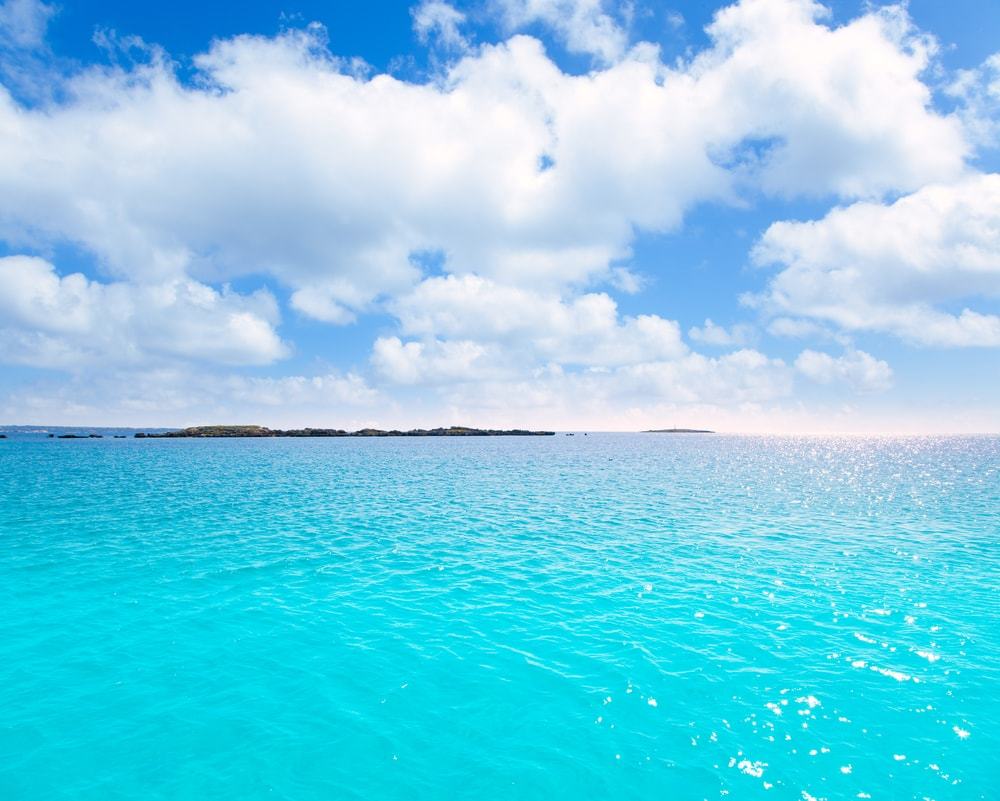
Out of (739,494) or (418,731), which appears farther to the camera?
(739,494)

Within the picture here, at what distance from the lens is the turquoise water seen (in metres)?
12.6

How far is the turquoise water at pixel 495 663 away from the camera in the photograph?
12.6m

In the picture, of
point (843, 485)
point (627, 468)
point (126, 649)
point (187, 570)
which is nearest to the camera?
point (126, 649)

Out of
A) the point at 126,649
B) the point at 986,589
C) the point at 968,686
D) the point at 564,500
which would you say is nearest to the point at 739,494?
the point at 564,500

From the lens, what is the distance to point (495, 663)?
59.8 feet

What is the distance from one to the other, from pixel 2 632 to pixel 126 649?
6.49 meters

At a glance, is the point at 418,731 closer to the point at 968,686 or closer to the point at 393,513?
the point at 968,686

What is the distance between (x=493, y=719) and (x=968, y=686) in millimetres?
16254

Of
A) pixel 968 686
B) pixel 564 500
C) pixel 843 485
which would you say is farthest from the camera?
pixel 843 485

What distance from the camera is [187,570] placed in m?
29.1

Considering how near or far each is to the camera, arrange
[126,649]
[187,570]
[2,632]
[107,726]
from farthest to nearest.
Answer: [187,570] → [2,632] → [126,649] → [107,726]

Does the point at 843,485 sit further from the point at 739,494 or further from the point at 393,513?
the point at 393,513

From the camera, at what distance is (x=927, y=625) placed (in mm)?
21688

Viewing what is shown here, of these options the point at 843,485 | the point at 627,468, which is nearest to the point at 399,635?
the point at 843,485
